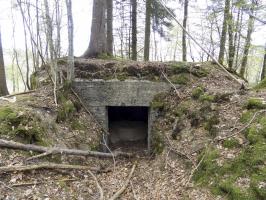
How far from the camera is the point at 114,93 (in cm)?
809

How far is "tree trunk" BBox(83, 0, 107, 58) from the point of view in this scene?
9.55 meters

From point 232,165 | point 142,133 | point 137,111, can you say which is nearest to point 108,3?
point 137,111

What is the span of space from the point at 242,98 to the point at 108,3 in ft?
24.2

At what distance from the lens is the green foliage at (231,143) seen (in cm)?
462

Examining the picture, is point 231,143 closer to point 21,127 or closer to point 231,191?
point 231,191

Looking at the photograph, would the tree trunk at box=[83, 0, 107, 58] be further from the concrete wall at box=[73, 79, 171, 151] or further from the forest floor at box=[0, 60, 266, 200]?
the concrete wall at box=[73, 79, 171, 151]

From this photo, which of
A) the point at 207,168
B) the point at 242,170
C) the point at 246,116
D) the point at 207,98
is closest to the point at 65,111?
the point at 207,98

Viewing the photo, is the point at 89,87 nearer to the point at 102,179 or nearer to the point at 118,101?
the point at 118,101

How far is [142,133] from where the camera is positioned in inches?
375

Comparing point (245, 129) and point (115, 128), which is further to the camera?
point (115, 128)

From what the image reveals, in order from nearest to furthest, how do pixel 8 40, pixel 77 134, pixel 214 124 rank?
pixel 214 124
pixel 77 134
pixel 8 40

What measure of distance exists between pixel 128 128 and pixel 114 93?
200cm

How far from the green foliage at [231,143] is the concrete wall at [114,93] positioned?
3.43 m

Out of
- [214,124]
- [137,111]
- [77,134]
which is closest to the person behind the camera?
[214,124]
